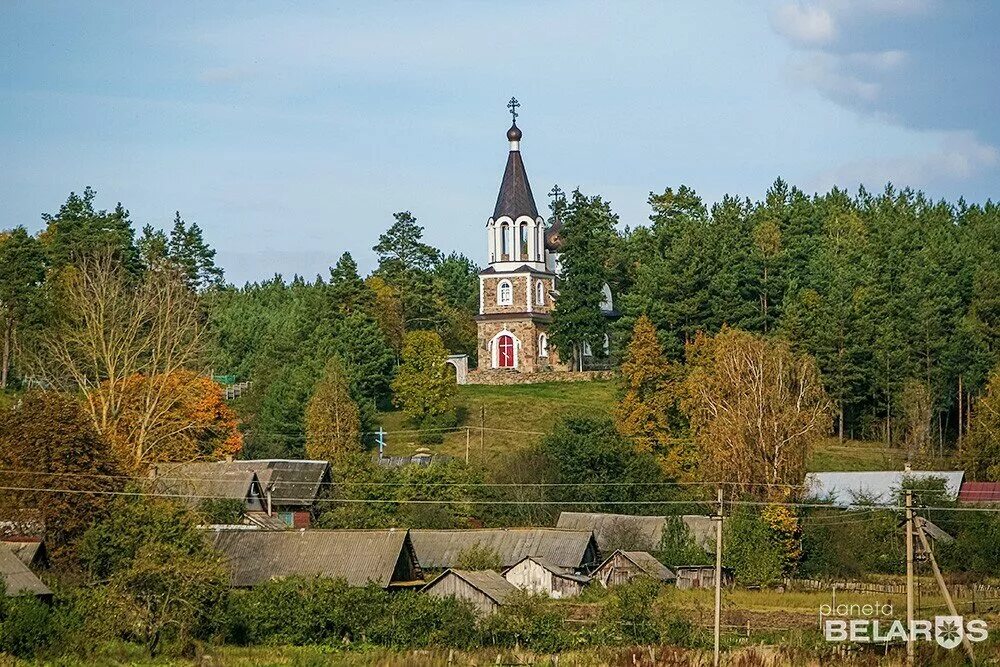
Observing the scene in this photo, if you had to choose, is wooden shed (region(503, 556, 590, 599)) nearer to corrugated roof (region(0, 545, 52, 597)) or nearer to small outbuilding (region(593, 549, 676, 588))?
small outbuilding (region(593, 549, 676, 588))

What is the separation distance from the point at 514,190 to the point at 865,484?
116ft

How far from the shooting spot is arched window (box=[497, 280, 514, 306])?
93.1 m

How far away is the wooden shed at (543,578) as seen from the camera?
5341 cm

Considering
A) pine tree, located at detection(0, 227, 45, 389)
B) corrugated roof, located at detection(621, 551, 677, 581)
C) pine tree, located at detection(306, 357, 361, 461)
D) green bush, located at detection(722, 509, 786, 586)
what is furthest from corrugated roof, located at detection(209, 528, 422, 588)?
pine tree, located at detection(0, 227, 45, 389)

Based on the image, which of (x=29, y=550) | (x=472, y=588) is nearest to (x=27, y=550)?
(x=29, y=550)

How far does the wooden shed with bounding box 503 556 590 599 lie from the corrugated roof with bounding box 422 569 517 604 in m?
4.15

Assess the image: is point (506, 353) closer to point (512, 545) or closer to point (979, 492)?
point (979, 492)

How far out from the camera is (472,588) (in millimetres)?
46969

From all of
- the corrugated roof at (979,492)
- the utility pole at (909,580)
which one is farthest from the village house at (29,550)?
the corrugated roof at (979,492)

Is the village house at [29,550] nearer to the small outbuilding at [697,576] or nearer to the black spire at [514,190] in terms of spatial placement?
the small outbuilding at [697,576]

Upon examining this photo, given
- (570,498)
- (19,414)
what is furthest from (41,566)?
(570,498)

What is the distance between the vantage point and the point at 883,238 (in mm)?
102312

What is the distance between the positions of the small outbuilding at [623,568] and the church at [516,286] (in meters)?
35.6

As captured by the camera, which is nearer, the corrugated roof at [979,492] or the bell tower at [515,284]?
the corrugated roof at [979,492]
